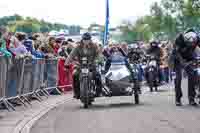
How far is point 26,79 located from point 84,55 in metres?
1.83

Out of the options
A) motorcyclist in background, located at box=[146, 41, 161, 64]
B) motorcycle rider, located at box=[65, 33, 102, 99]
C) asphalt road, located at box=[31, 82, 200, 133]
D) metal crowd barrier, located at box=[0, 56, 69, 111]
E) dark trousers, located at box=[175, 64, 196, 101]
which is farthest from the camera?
A: motorcyclist in background, located at box=[146, 41, 161, 64]

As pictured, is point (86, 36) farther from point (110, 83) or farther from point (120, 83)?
point (120, 83)

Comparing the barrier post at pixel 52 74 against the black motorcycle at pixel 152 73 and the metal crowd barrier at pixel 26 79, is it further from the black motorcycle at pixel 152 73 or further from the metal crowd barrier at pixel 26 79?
the black motorcycle at pixel 152 73

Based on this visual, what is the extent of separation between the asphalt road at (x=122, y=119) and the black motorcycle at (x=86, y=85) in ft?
0.80

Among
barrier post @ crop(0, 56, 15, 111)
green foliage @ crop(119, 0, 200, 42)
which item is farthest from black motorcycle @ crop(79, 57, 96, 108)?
green foliage @ crop(119, 0, 200, 42)

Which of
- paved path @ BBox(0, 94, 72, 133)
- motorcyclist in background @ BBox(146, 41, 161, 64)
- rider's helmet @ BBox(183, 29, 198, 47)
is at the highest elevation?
rider's helmet @ BBox(183, 29, 198, 47)

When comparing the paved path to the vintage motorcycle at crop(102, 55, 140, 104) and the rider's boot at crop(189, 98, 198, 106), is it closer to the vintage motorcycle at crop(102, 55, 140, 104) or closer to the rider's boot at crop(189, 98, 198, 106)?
the vintage motorcycle at crop(102, 55, 140, 104)

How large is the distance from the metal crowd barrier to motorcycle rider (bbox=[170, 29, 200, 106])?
140 inches

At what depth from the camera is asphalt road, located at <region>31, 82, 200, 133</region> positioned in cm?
1195

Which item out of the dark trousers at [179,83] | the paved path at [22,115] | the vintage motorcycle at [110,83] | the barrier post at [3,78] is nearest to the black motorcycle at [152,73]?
the paved path at [22,115]

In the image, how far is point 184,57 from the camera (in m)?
17.0

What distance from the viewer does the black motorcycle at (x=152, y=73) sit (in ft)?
83.1

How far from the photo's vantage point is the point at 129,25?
11944cm

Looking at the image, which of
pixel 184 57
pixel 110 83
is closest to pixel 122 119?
pixel 110 83
